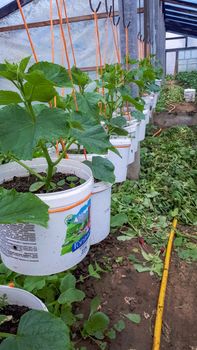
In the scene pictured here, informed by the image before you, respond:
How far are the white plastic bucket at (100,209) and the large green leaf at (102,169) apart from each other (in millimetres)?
127

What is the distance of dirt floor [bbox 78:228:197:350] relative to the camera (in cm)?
128

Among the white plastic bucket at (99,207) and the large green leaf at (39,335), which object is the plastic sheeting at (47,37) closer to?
the white plastic bucket at (99,207)

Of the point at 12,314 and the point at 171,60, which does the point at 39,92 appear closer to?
the point at 12,314

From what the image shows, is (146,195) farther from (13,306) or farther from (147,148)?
(13,306)

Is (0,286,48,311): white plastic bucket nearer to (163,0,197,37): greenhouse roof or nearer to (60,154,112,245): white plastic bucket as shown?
(60,154,112,245): white plastic bucket

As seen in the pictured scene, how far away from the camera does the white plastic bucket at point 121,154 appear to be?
163cm

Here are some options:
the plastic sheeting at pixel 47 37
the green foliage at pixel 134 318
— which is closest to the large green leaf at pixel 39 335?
the green foliage at pixel 134 318

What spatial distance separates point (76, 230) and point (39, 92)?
15.8 inches

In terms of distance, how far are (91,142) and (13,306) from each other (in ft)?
1.68

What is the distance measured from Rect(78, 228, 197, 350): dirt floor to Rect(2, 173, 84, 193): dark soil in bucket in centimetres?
62

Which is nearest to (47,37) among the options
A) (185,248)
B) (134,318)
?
(185,248)

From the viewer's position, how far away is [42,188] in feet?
3.43

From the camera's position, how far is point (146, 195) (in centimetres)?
237

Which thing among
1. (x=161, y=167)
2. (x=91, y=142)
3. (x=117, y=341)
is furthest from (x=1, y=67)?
(x=161, y=167)
